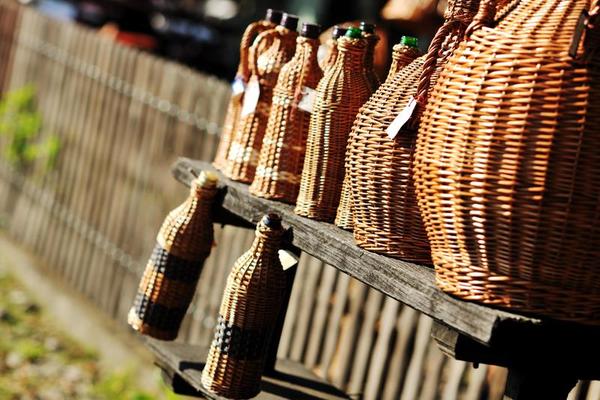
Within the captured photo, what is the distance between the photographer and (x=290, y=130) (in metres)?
2.95

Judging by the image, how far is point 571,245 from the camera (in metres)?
2.01

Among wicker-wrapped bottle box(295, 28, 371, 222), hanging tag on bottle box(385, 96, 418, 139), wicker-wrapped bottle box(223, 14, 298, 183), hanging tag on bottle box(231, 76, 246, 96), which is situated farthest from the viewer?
hanging tag on bottle box(231, 76, 246, 96)

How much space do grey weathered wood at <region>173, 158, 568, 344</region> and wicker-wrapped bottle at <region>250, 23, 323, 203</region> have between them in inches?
2.0

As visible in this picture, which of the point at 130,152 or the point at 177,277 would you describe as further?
the point at 130,152

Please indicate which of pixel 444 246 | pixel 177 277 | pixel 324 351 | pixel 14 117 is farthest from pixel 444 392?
pixel 14 117

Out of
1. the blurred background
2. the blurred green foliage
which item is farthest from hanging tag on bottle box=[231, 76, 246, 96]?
the blurred green foliage

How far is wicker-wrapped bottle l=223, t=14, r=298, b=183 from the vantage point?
3107 mm

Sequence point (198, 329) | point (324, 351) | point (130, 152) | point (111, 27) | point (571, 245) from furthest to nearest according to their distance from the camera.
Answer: point (111, 27)
point (130, 152)
point (198, 329)
point (324, 351)
point (571, 245)

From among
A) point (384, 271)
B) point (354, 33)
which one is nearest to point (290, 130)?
point (354, 33)

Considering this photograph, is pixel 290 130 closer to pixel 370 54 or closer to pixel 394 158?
pixel 370 54

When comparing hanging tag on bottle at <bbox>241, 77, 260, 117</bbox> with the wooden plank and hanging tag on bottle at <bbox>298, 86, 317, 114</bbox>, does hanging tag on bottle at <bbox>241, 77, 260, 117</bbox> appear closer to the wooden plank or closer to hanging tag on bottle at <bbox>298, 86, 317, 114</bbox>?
hanging tag on bottle at <bbox>298, 86, 317, 114</bbox>

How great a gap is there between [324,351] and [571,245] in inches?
131

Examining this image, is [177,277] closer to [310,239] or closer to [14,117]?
[310,239]

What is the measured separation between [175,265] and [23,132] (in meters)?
5.50
